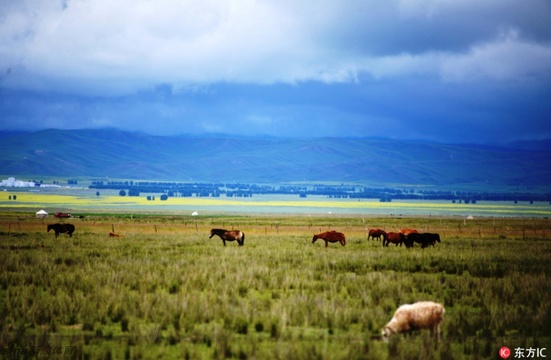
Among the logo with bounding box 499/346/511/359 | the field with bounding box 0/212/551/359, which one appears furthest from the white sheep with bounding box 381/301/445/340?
the logo with bounding box 499/346/511/359

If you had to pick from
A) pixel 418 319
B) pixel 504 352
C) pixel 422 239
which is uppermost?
pixel 422 239

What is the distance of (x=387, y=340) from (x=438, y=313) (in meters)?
1.51

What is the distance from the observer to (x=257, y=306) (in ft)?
52.2

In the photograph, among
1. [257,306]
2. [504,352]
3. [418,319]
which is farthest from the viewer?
[257,306]

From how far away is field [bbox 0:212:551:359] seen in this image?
11750mm

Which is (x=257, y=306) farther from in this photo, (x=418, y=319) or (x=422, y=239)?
(x=422, y=239)

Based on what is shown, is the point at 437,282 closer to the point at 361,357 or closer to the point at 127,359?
the point at 361,357

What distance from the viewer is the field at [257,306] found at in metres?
11.8

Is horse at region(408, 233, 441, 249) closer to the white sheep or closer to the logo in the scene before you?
the white sheep

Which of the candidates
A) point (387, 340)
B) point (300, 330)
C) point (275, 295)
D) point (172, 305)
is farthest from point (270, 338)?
point (275, 295)

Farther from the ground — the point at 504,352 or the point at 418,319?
the point at 418,319

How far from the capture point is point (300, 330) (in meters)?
13.5

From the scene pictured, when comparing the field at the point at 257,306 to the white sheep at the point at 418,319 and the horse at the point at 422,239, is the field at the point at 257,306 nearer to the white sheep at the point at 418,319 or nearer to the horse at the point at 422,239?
the white sheep at the point at 418,319

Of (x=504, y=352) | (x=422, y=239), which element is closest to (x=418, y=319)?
(x=504, y=352)
